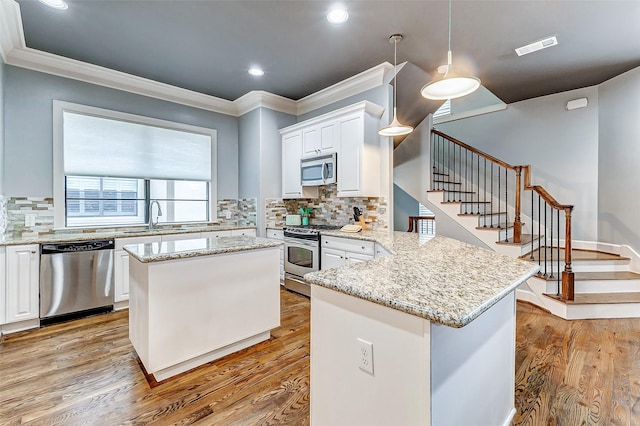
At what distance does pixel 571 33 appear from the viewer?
302 cm

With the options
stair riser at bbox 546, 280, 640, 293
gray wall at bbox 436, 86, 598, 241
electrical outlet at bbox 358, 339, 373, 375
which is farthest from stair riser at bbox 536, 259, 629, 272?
electrical outlet at bbox 358, 339, 373, 375

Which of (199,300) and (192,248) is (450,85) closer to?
(192,248)

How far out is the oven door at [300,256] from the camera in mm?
3928

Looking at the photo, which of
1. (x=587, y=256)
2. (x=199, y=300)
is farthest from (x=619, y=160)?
(x=199, y=300)

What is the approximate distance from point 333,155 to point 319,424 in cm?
323

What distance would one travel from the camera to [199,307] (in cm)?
233

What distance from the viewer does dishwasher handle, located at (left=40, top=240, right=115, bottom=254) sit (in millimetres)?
3098

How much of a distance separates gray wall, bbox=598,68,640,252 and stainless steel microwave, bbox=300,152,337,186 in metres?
3.94

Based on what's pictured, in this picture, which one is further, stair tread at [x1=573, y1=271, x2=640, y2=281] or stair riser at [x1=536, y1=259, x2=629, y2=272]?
stair riser at [x1=536, y1=259, x2=629, y2=272]

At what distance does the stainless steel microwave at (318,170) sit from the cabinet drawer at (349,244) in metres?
0.86

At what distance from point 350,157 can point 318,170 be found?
57 centimetres

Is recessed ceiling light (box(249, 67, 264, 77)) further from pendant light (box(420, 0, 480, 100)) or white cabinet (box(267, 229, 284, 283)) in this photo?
pendant light (box(420, 0, 480, 100))

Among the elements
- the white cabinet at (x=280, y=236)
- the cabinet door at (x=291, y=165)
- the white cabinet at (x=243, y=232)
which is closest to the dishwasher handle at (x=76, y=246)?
the white cabinet at (x=243, y=232)

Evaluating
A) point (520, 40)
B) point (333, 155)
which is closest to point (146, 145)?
point (333, 155)
